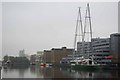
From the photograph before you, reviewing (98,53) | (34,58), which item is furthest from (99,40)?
(34,58)

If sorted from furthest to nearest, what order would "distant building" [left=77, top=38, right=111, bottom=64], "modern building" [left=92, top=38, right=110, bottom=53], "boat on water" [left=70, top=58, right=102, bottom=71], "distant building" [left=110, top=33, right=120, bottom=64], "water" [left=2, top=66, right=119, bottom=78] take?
"modern building" [left=92, top=38, right=110, bottom=53]
"distant building" [left=77, top=38, right=111, bottom=64]
"distant building" [left=110, top=33, right=120, bottom=64]
"boat on water" [left=70, top=58, right=102, bottom=71]
"water" [left=2, top=66, right=119, bottom=78]

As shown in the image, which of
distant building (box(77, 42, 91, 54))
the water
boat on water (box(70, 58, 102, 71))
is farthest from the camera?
distant building (box(77, 42, 91, 54))

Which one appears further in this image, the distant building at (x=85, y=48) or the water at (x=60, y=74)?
the distant building at (x=85, y=48)

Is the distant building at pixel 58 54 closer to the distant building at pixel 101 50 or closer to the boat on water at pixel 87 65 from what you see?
the distant building at pixel 101 50

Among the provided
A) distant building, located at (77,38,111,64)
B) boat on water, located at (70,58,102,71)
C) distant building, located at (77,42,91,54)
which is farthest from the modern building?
boat on water, located at (70,58,102,71)

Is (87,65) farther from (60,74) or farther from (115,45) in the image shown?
(60,74)

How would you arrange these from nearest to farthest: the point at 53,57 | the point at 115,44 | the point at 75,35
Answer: the point at 75,35 → the point at 115,44 → the point at 53,57

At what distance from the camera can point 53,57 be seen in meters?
130

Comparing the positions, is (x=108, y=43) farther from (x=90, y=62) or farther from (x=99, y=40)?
(x=90, y=62)

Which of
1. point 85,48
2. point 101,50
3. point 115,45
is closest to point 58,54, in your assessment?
point 85,48

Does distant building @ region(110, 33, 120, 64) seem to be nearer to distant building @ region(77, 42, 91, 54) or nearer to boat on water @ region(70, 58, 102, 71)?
distant building @ region(77, 42, 91, 54)

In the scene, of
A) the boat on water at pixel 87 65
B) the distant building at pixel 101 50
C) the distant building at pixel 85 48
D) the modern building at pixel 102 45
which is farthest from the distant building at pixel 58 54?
the boat on water at pixel 87 65

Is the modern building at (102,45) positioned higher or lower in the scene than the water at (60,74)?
higher

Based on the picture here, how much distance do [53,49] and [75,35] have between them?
5837cm
